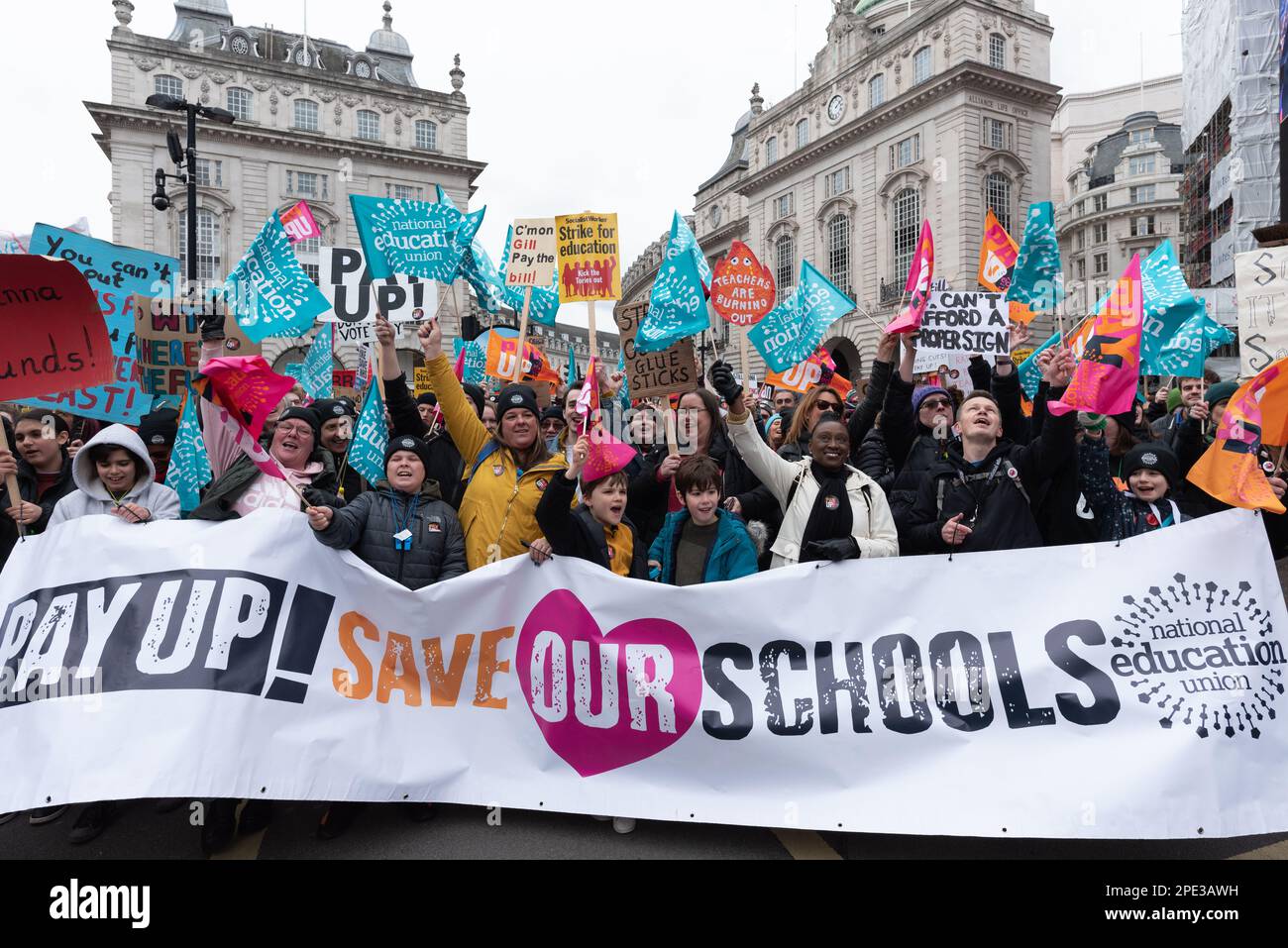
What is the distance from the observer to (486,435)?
537 cm

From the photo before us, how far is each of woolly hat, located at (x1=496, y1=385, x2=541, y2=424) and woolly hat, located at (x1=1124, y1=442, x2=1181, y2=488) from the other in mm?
3125

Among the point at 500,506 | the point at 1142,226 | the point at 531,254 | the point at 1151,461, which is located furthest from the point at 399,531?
the point at 1142,226

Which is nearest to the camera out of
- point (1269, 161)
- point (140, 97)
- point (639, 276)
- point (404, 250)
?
point (404, 250)

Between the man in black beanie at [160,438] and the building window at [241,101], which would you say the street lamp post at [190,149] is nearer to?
the man in black beanie at [160,438]

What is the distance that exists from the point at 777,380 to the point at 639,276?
256 feet

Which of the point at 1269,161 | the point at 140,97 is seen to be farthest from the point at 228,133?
the point at 1269,161

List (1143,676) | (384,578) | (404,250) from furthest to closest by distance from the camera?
1. (404,250)
2. (384,578)
3. (1143,676)

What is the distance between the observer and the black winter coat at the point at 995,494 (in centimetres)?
409

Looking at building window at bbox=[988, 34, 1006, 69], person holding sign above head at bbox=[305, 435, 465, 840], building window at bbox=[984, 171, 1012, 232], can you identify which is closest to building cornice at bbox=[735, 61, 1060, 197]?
building window at bbox=[988, 34, 1006, 69]

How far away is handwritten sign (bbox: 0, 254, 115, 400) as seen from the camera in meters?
4.16

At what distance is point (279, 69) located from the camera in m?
46.6

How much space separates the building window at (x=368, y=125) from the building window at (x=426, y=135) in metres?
2.24

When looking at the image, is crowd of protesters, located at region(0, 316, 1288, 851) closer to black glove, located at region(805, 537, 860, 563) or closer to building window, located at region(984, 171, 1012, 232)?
black glove, located at region(805, 537, 860, 563)
